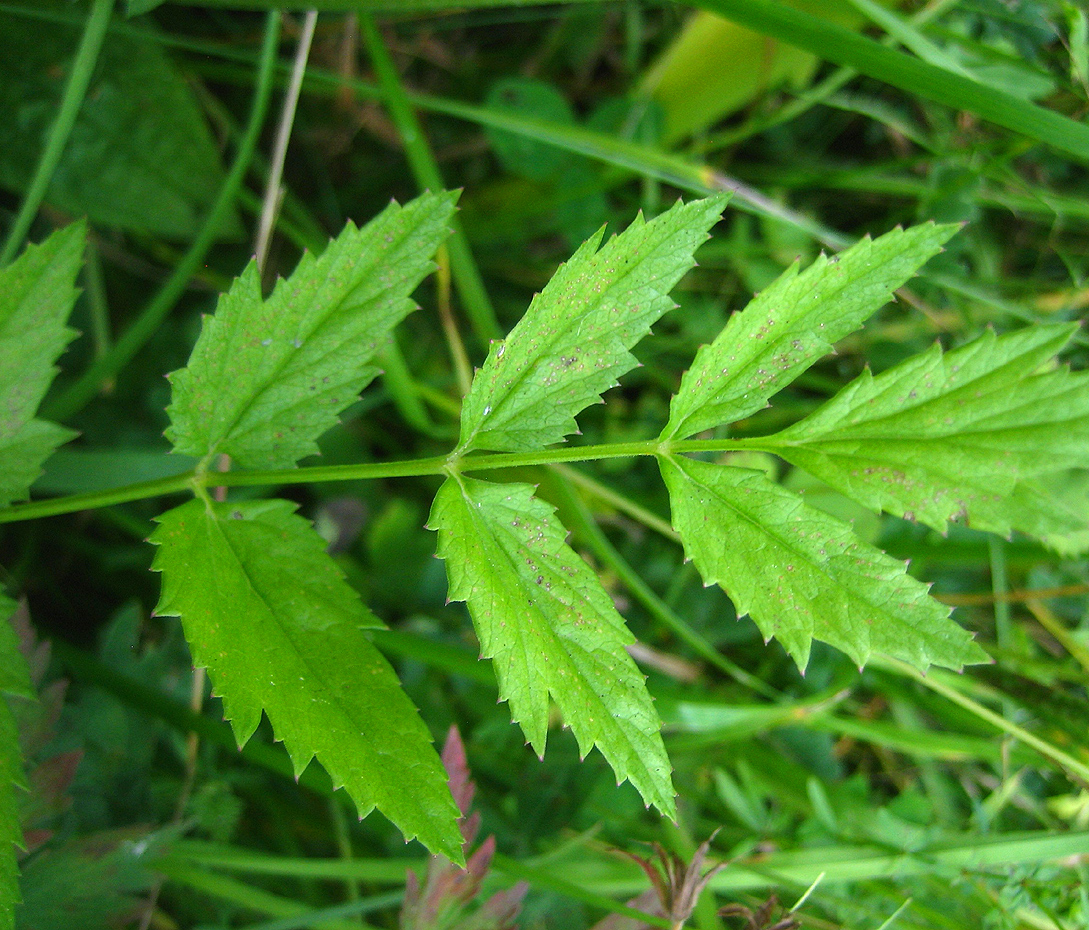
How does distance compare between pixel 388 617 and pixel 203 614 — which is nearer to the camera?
pixel 203 614

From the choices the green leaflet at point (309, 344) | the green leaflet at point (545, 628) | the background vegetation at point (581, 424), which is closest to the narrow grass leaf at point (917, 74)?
the background vegetation at point (581, 424)

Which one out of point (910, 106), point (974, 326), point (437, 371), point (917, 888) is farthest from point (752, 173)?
point (917, 888)

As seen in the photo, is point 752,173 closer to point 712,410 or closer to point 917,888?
point 712,410

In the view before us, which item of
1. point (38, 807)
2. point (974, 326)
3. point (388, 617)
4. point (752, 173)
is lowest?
point (388, 617)

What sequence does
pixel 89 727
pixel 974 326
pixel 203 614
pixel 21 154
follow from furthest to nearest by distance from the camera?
pixel 974 326 < pixel 21 154 < pixel 89 727 < pixel 203 614

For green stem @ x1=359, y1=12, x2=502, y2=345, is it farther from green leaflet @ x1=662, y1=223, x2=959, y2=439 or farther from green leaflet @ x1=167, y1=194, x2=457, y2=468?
green leaflet @ x1=662, y1=223, x2=959, y2=439

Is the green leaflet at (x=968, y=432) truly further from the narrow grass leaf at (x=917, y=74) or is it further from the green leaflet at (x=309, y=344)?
the green leaflet at (x=309, y=344)

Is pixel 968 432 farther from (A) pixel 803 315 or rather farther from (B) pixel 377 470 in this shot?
(B) pixel 377 470
